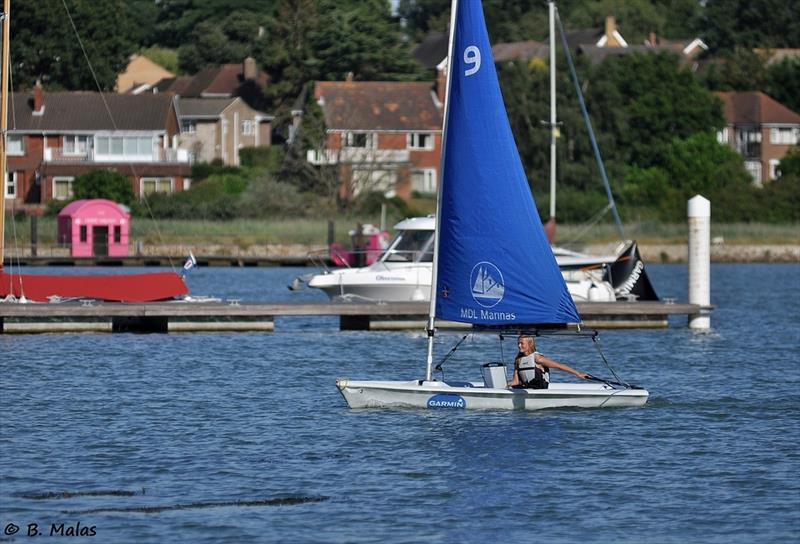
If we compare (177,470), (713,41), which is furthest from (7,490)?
(713,41)

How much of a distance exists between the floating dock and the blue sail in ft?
45.0

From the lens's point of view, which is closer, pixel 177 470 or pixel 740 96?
pixel 177 470

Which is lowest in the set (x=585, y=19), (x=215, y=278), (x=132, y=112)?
(x=215, y=278)

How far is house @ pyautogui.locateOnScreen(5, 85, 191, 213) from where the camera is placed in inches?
3987

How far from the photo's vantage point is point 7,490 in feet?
64.5

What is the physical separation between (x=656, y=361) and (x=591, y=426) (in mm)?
11140

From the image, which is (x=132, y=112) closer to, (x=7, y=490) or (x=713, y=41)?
(x=713, y=41)

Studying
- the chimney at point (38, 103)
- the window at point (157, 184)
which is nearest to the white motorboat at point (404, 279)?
the window at point (157, 184)

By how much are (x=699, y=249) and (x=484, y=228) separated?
16.6m

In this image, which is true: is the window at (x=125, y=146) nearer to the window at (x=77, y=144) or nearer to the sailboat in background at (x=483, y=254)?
the window at (x=77, y=144)

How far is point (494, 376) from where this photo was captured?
82.2 feet

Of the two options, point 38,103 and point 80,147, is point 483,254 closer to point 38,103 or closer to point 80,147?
point 80,147

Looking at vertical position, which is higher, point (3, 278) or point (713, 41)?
point (713, 41)

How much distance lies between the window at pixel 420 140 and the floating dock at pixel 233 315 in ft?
210
